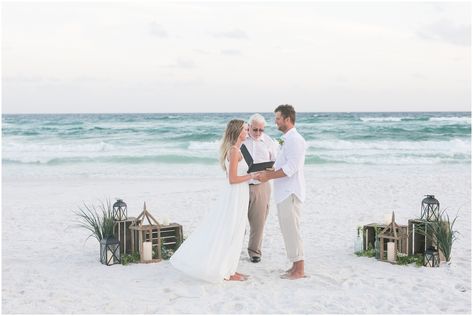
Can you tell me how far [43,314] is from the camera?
16.9ft

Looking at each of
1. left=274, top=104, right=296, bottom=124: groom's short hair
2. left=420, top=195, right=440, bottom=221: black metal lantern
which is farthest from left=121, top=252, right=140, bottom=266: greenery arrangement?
left=420, top=195, right=440, bottom=221: black metal lantern

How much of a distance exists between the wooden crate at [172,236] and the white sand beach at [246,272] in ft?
1.19

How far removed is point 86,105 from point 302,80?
16680mm

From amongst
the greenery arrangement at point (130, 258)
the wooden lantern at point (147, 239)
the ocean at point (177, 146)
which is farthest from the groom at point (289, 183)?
the ocean at point (177, 146)

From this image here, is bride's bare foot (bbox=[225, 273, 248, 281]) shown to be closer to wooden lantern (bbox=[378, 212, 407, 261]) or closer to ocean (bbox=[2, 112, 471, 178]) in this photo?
wooden lantern (bbox=[378, 212, 407, 261])

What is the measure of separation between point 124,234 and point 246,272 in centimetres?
158

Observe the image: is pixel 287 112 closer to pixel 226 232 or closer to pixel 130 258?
pixel 226 232

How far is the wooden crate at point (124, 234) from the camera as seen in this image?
272 inches

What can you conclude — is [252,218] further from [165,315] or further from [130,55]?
[130,55]

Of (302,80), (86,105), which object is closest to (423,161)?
(302,80)

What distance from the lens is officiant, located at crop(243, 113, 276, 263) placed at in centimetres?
650

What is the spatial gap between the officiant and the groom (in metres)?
0.47

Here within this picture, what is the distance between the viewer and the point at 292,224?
6035mm

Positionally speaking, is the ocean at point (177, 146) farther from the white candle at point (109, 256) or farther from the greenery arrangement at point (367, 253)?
the white candle at point (109, 256)
